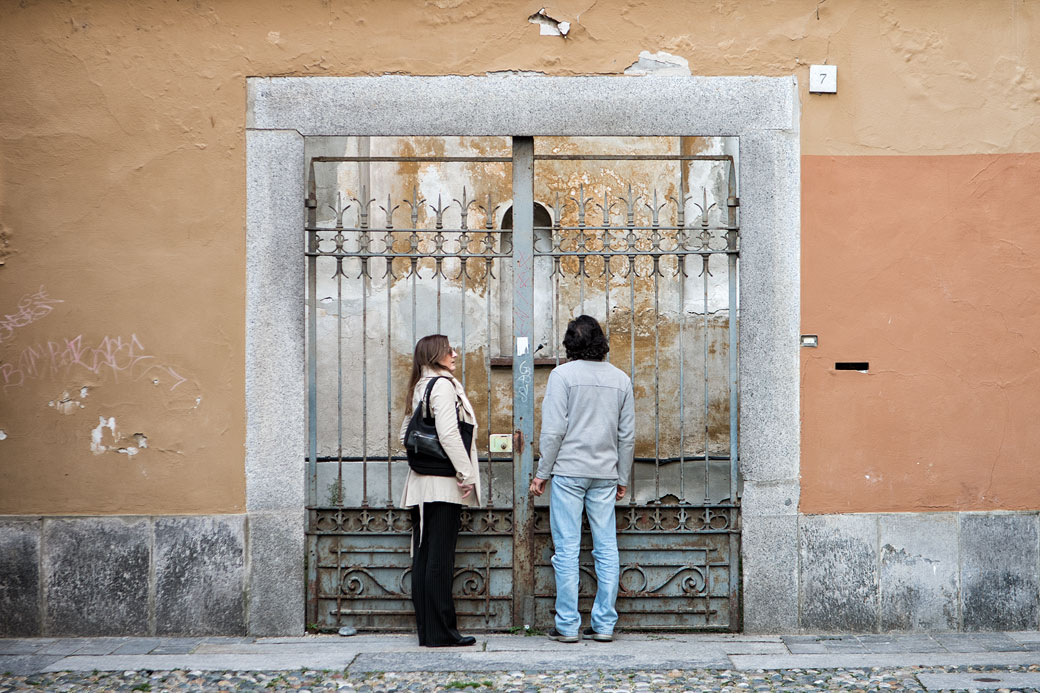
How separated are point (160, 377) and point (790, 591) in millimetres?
3561

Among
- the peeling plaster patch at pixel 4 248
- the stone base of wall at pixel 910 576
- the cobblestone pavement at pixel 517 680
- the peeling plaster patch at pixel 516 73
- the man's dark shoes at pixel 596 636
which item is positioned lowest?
the cobblestone pavement at pixel 517 680

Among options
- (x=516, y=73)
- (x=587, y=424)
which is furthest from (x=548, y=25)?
(x=587, y=424)

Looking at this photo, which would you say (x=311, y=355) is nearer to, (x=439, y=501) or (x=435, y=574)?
(x=439, y=501)

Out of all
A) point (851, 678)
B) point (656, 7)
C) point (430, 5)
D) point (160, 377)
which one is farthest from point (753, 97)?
point (160, 377)

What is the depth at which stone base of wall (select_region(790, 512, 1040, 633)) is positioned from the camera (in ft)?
16.5

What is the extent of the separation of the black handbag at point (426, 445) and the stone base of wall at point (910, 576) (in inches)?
76.9

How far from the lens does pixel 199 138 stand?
16.6 ft

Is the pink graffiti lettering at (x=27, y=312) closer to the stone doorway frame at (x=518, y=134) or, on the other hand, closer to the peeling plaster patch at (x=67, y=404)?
the peeling plaster patch at (x=67, y=404)

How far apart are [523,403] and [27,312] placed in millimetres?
2709

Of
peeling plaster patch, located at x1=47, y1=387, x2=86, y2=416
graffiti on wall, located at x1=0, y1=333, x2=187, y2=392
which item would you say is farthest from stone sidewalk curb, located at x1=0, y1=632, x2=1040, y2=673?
graffiti on wall, located at x1=0, y1=333, x2=187, y2=392

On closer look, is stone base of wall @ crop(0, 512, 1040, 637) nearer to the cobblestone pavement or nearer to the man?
the cobblestone pavement

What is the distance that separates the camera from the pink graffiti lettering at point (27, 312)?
16.6 ft

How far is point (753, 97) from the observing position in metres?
5.05

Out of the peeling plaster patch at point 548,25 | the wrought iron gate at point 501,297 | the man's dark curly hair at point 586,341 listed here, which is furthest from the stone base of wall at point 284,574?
the peeling plaster patch at point 548,25
